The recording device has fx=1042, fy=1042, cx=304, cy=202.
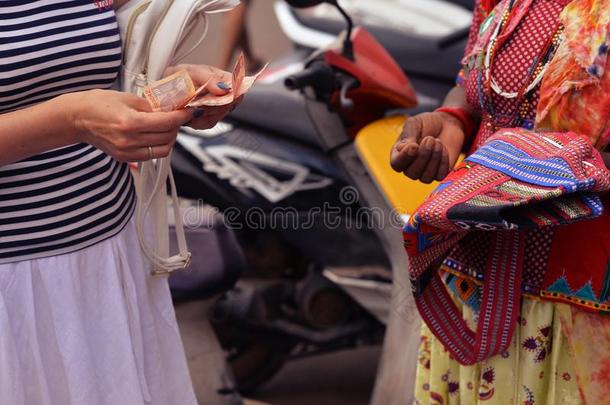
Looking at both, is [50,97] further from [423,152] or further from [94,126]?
[423,152]

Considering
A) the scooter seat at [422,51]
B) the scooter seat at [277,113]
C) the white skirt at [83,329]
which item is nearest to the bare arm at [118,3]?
the white skirt at [83,329]

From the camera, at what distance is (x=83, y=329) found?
189 cm

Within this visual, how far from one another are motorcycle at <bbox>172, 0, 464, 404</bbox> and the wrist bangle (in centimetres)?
61

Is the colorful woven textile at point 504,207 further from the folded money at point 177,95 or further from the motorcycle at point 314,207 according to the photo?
the motorcycle at point 314,207

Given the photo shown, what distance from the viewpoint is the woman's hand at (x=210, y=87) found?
5.77ft

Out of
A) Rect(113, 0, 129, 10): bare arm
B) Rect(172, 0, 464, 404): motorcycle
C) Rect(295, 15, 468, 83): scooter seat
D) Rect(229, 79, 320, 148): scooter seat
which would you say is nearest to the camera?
Rect(113, 0, 129, 10): bare arm

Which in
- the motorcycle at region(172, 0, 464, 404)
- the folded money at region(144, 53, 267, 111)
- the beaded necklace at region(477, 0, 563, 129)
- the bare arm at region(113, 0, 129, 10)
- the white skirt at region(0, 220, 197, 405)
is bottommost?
the motorcycle at region(172, 0, 464, 404)

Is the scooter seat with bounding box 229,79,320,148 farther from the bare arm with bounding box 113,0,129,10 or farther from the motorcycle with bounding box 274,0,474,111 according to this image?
the bare arm with bounding box 113,0,129,10

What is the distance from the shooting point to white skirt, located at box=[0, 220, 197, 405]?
1817 mm

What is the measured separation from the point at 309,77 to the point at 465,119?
3.17 feet

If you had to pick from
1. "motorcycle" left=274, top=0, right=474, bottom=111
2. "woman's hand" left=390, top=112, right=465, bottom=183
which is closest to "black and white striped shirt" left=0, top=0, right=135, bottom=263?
"woman's hand" left=390, top=112, right=465, bottom=183

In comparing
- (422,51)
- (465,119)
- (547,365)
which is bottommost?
(422,51)

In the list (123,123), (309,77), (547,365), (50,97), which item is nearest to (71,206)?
(50,97)

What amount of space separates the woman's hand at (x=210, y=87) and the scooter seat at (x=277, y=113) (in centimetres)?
135
